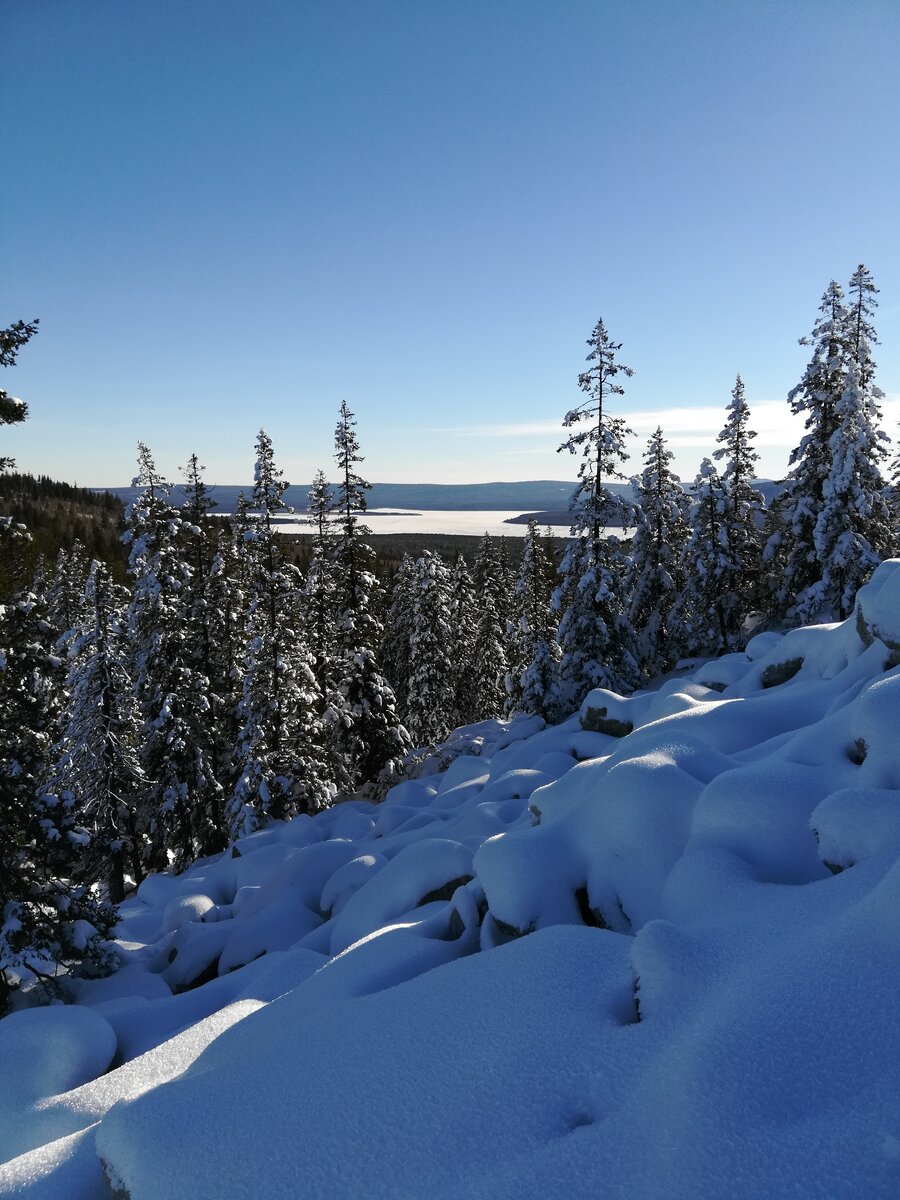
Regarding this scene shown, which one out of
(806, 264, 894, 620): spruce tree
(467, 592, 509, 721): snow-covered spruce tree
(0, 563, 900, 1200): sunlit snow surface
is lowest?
(467, 592, 509, 721): snow-covered spruce tree

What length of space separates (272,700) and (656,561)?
19.7 meters

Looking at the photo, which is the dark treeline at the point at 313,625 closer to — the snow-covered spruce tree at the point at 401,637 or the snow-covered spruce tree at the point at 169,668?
the snow-covered spruce tree at the point at 169,668

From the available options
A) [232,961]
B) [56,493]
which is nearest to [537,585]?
[232,961]

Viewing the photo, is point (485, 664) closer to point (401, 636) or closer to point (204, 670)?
point (401, 636)

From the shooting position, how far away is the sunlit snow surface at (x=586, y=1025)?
9.54ft

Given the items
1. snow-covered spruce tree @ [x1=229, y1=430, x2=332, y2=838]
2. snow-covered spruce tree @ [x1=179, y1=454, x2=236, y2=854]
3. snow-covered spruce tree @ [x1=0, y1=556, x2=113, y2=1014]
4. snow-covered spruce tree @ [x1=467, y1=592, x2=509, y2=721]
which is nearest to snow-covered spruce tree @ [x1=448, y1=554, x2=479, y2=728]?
snow-covered spruce tree @ [x1=467, y1=592, x2=509, y2=721]

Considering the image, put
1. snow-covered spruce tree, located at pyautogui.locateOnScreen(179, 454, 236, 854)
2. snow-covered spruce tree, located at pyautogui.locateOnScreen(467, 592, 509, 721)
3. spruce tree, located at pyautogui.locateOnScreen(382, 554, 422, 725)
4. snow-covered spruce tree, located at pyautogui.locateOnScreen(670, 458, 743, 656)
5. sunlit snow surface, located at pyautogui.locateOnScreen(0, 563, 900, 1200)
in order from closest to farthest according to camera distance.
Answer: sunlit snow surface, located at pyautogui.locateOnScreen(0, 563, 900, 1200) < snow-covered spruce tree, located at pyautogui.locateOnScreen(179, 454, 236, 854) < snow-covered spruce tree, located at pyautogui.locateOnScreen(670, 458, 743, 656) < spruce tree, located at pyautogui.locateOnScreen(382, 554, 422, 725) < snow-covered spruce tree, located at pyautogui.locateOnScreen(467, 592, 509, 721)

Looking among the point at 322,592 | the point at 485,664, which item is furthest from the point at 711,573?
the point at 322,592

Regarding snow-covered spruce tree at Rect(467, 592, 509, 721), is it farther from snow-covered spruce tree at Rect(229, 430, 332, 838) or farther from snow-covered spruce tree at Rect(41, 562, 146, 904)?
snow-covered spruce tree at Rect(41, 562, 146, 904)

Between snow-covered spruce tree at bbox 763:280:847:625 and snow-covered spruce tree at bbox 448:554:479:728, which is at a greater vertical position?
snow-covered spruce tree at bbox 763:280:847:625

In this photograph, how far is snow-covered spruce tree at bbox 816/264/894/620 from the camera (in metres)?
22.9

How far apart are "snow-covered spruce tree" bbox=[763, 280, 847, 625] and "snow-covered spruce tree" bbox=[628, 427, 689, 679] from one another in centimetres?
538

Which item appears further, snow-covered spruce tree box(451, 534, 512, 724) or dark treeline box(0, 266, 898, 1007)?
snow-covered spruce tree box(451, 534, 512, 724)

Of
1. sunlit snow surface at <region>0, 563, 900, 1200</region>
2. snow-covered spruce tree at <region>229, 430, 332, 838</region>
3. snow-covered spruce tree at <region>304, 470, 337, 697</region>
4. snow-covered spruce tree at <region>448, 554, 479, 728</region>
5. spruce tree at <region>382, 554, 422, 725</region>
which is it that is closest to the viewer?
sunlit snow surface at <region>0, 563, 900, 1200</region>
